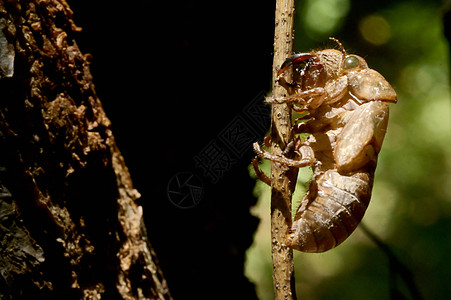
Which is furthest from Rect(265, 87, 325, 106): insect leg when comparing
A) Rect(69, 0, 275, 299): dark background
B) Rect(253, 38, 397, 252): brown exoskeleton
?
Rect(69, 0, 275, 299): dark background

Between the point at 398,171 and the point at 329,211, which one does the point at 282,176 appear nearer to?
the point at 329,211

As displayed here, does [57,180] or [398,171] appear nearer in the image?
[57,180]

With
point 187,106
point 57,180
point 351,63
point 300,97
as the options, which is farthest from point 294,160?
point 187,106

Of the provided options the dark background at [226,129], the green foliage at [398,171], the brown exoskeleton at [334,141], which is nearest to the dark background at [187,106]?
the dark background at [226,129]

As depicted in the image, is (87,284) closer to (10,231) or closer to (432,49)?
(10,231)

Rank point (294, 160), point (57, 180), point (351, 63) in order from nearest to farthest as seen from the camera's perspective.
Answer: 1. point (294, 160)
2. point (57, 180)
3. point (351, 63)

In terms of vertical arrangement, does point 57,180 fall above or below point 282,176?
below

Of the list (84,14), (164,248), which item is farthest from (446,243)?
(84,14)

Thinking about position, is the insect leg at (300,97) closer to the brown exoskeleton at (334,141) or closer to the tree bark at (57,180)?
the brown exoskeleton at (334,141)
